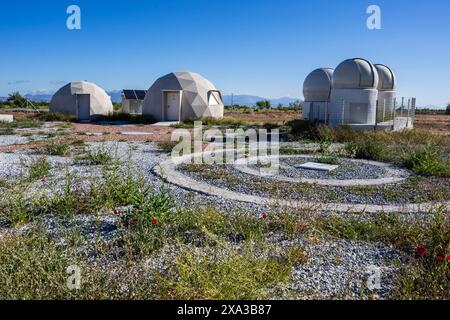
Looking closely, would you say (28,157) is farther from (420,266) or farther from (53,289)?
(420,266)

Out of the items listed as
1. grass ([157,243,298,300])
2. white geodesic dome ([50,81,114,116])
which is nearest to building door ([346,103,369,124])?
grass ([157,243,298,300])

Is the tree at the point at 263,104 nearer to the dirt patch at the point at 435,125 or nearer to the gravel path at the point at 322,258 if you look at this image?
the dirt patch at the point at 435,125

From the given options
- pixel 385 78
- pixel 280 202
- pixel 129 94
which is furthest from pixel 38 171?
pixel 129 94

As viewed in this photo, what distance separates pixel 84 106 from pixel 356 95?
760 inches

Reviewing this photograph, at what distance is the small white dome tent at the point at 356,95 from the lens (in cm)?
1758

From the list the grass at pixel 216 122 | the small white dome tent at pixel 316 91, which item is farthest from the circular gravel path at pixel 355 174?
the grass at pixel 216 122

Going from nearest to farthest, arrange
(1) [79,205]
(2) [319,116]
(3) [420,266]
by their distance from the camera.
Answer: (3) [420,266], (1) [79,205], (2) [319,116]

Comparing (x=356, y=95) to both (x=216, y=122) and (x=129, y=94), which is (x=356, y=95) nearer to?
(x=216, y=122)

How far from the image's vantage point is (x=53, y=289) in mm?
3141
